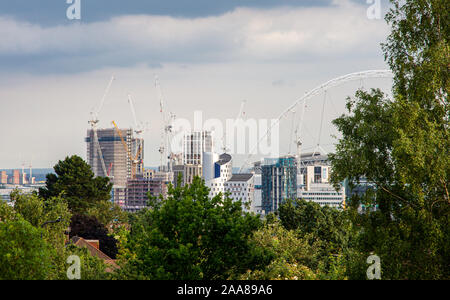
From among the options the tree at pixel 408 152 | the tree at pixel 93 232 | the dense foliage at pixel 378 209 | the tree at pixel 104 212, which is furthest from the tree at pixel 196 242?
the tree at pixel 104 212

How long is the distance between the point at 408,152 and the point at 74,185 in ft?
251

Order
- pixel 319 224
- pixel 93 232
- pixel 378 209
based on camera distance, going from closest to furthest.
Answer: pixel 378 209, pixel 319 224, pixel 93 232

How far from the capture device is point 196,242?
23578 mm

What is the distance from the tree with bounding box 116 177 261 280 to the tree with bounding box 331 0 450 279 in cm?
516

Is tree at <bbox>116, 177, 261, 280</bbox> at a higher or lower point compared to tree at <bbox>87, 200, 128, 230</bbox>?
higher

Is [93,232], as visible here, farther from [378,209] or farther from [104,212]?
[378,209]

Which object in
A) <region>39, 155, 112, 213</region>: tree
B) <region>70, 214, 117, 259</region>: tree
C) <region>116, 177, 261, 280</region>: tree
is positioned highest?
<region>39, 155, 112, 213</region>: tree

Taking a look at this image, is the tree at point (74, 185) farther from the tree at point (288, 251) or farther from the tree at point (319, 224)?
the tree at point (288, 251)

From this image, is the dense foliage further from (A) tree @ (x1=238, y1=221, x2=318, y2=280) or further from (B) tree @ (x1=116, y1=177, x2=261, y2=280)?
(A) tree @ (x1=238, y1=221, x2=318, y2=280)

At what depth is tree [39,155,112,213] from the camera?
91875 mm

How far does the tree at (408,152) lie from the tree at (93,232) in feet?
145

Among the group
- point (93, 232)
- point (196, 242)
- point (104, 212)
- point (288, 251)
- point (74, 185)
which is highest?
point (74, 185)

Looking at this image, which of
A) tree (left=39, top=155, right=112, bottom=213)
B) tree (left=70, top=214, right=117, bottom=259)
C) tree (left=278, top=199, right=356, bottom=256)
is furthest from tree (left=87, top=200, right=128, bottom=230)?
tree (left=278, top=199, right=356, bottom=256)

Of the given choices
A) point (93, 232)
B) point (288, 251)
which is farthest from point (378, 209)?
Answer: point (93, 232)
